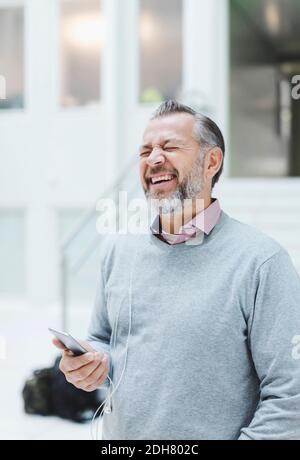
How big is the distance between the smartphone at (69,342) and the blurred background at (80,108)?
3420mm

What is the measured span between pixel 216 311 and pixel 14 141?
4634mm

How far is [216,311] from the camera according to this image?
1.14m

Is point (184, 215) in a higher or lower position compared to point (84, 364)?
higher

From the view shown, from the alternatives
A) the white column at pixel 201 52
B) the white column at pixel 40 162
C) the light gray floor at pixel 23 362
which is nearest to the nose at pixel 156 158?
the light gray floor at pixel 23 362

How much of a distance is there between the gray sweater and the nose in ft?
0.53

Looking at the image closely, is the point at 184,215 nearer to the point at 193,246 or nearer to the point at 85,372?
the point at 193,246

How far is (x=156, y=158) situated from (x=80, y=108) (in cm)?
426

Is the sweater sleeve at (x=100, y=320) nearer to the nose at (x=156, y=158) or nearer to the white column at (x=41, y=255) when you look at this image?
the nose at (x=156, y=158)

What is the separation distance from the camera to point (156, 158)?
1.21 meters

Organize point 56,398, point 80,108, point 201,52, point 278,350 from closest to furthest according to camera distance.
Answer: point 278,350 → point 56,398 → point 201,52 → point 80,108

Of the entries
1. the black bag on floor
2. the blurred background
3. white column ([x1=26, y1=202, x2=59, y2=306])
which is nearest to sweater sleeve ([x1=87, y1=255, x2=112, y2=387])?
the black bag on floor

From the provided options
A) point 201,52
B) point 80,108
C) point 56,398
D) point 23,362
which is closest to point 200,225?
point 56,398

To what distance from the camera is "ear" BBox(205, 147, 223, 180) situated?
4.16 feet

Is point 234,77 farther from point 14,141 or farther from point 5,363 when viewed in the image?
point 5,363
